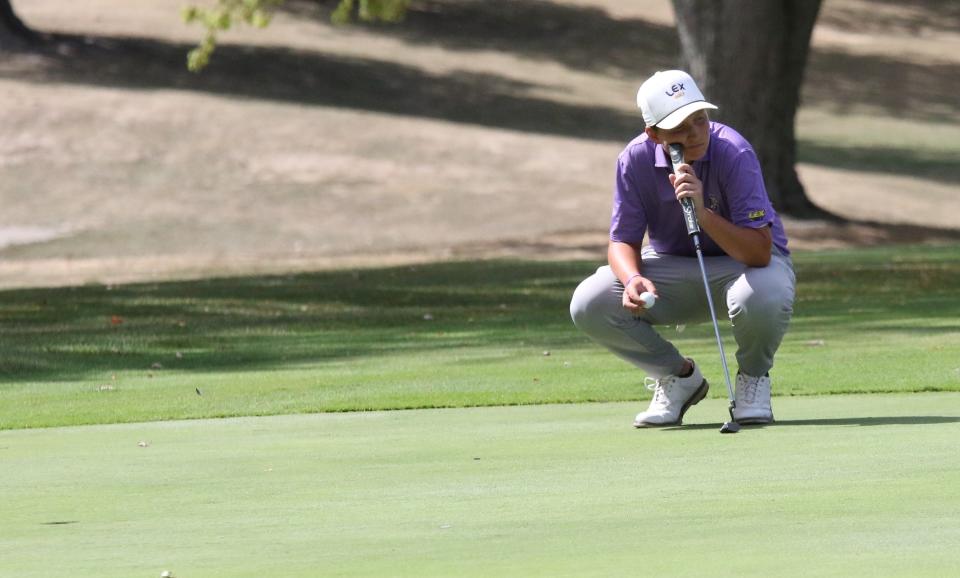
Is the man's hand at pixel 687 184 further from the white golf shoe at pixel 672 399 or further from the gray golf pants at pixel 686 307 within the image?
the white golf shoe at pixel 672 399

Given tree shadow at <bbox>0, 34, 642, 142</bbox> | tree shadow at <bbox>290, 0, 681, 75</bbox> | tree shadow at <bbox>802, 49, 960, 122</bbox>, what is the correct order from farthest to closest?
tree shadow at <bbox>290, 0, 681, 75</bbox> < tree shadow at <bbox>802, 49, 960, 122</bbox> < tree shadow at <bbox>0, 34, 642, 142</bbox>

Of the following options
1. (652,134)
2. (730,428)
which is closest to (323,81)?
(652,134)

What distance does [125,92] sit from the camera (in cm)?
3778

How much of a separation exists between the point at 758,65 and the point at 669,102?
21247 mm

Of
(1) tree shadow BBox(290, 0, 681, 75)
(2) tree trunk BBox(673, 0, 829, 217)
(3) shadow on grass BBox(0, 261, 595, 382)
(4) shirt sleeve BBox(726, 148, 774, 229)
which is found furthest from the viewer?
(1) tree shadow BBox(290, 0, 681, 75)

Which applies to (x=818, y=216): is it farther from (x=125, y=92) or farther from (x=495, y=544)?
(x=495, y=544)

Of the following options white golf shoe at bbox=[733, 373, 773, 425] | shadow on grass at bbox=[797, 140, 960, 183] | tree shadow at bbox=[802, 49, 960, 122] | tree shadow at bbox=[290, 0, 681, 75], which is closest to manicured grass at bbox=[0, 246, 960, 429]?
white golf shoe at bbox=[733, 373, 773, 425]

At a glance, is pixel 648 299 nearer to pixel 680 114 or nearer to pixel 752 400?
pixel 752 400

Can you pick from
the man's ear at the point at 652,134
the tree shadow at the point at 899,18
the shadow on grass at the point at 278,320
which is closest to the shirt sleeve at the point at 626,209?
the man's ear at the point at 652,134

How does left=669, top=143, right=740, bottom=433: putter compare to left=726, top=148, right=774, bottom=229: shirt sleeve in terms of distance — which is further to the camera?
left=726, top=148, right=774, bottom=229: shirt sleeve

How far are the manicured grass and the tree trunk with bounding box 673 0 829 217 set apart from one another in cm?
622

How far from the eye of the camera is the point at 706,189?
341 inches

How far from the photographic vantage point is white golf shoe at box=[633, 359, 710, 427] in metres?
8.66

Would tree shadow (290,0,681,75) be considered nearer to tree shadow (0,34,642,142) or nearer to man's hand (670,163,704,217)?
tree shadow (0,34,642,142)
